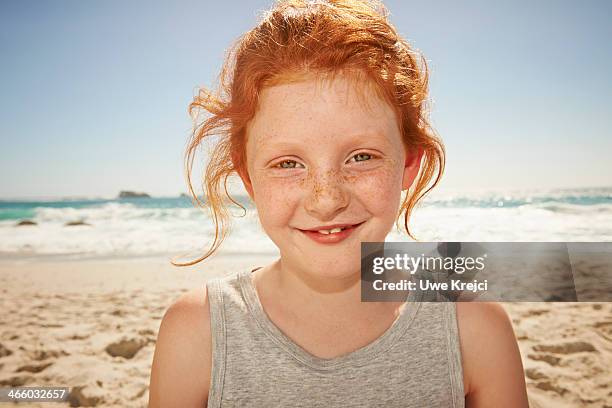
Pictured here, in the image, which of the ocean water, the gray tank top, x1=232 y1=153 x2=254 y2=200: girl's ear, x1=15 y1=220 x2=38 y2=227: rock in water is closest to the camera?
the gray tank top

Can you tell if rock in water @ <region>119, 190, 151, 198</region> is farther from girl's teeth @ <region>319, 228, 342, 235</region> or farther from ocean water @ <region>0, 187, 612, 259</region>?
girl's teeth @ <region>319, 228, 342, 235</region>

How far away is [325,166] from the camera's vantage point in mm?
1135

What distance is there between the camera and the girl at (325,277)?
116 centimetres

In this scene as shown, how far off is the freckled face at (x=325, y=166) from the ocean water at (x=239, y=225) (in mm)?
4408

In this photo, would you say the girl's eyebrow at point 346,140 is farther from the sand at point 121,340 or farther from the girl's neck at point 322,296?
the sand at point 121,340

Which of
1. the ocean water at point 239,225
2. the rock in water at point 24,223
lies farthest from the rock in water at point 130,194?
the rock in water at point 24,223

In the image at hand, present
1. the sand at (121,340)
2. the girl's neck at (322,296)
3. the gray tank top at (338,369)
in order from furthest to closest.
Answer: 1. the sand at (121,340)
2. the girl's neck at (322,296)
3. the gray tank top at (338,369)

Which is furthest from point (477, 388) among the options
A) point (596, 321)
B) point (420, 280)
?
point (596, 321)

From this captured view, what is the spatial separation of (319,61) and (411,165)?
1.54 feet

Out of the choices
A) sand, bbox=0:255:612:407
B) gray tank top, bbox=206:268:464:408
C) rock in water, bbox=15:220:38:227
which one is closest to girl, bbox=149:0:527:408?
gray tank top, bbox=206:268:464:408

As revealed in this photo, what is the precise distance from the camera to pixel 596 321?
11.9 ft

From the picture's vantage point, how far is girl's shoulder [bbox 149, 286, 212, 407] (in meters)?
1.26

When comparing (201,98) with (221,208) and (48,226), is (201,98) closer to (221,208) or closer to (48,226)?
(221,208)

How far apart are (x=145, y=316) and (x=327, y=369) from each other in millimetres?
3113
